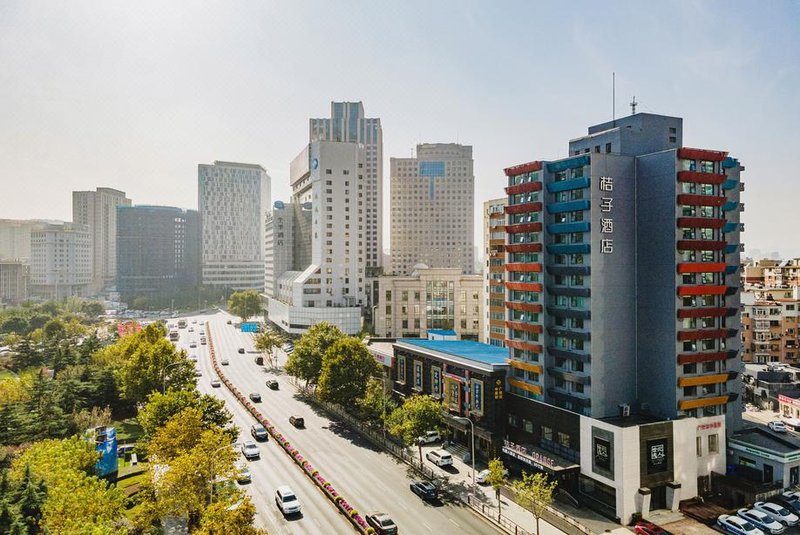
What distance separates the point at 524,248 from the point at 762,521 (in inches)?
1431

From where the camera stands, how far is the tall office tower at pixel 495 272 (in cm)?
10006

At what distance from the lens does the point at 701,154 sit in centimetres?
5706

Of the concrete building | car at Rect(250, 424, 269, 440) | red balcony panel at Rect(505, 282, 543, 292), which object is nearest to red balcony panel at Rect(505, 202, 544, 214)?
red balcony panel at Rect(505, 282, 543, 292)

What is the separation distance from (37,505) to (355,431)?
43.2 metres

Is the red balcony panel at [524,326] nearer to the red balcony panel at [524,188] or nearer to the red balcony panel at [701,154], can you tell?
the red balcony panel at [524,188]

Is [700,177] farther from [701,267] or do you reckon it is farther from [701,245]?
[701,267]

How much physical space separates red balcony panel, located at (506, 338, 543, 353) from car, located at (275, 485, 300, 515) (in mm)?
31366

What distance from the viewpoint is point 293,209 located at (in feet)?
611

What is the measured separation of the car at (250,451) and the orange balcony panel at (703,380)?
50.7 meters

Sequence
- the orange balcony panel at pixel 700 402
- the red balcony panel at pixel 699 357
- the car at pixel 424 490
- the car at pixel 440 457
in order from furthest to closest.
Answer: the car at pixel 440 457
the red balcony panel at pixel 699 357
the orange balcony panel at pixel 700 402
the car at pixel 424 490

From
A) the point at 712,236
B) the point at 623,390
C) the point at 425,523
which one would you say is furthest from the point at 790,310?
the point at 425,523

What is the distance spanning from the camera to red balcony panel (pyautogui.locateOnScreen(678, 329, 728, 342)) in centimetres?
5527

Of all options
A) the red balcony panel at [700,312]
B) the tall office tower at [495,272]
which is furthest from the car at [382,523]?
the tall office tower at [495,272]

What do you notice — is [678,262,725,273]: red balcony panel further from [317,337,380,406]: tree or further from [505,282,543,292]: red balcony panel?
[317,337,380,406]: tree
